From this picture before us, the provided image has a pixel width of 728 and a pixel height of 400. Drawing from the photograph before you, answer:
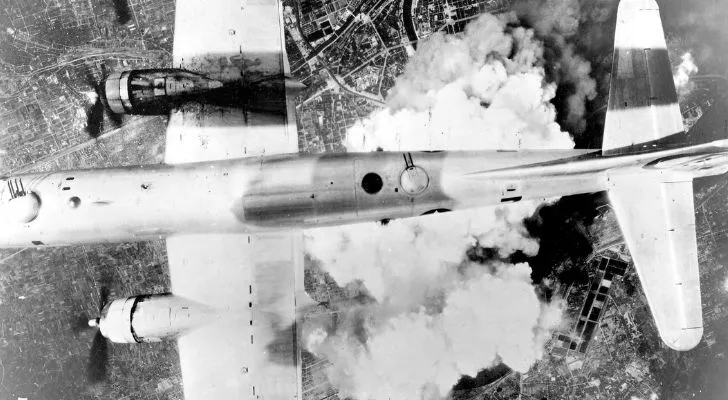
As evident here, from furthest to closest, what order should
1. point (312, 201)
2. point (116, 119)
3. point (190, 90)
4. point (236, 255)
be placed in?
point (116, 119) < point (190, 90) < point (236, 255) < point (312, 201)

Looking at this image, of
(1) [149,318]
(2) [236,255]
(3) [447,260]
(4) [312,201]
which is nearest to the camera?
(4) [312,201]

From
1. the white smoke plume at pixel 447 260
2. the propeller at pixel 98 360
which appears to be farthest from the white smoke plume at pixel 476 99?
the propeller at pixel 98 360

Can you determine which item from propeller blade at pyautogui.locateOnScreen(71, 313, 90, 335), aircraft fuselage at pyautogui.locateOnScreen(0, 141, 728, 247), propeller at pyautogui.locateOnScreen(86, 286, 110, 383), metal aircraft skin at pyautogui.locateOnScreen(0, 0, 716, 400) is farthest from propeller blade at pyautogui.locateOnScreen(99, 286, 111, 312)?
aircraft fuselage at pyautogui.locateOnScreen(0, 141, 728, 247)

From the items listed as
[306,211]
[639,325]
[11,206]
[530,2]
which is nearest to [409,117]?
[306,211]

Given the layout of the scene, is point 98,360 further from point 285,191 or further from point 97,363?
point 285,191

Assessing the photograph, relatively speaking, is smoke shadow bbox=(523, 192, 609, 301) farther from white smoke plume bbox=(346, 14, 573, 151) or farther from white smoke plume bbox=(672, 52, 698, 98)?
white smoke plume bbox=(672, 52, 698, 98)

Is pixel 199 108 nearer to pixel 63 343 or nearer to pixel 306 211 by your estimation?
pixel 306 211

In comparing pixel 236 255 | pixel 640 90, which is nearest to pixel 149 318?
pixel 236 255

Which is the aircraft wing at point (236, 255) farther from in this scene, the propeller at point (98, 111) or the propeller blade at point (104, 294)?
the propeller blade at point (104, 294)
